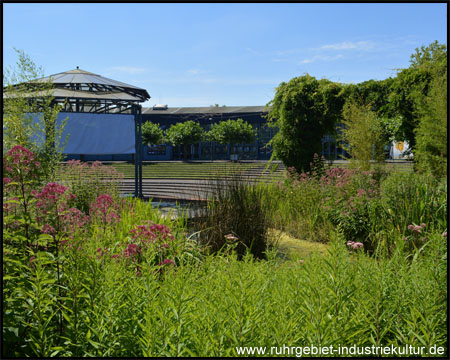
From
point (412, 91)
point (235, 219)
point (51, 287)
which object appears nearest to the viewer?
point (51, 287)

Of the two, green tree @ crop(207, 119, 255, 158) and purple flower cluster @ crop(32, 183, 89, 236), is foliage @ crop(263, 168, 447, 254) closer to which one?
purple flower cluster @ crop(32, 183, 89, 236)

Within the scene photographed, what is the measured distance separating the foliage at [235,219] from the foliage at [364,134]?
6.69 meters

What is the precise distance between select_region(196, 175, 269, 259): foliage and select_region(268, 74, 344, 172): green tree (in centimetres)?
696

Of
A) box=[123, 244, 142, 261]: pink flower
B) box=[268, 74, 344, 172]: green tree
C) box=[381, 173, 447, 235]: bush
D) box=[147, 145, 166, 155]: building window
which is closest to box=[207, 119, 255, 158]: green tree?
box=[147, 145, 166, 155]: building window

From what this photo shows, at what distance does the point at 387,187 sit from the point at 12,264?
5.83 meters

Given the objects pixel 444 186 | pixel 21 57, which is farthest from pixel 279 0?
pixel 21 57

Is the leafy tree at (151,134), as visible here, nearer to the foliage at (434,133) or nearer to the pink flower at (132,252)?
the foliage at (434,133)

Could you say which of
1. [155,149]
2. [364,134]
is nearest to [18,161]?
[364,134]

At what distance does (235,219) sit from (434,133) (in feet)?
22.1

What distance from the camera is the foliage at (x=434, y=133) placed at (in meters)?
9.53

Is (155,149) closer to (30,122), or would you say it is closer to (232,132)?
(232,132)

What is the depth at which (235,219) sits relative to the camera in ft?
18.8

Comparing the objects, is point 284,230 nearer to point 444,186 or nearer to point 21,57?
point 444,186

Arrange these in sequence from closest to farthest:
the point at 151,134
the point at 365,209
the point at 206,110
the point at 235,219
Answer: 1. the point at 235,219
2. the point at 365,209
3. the point at 151,134
4. the point at 206,110
